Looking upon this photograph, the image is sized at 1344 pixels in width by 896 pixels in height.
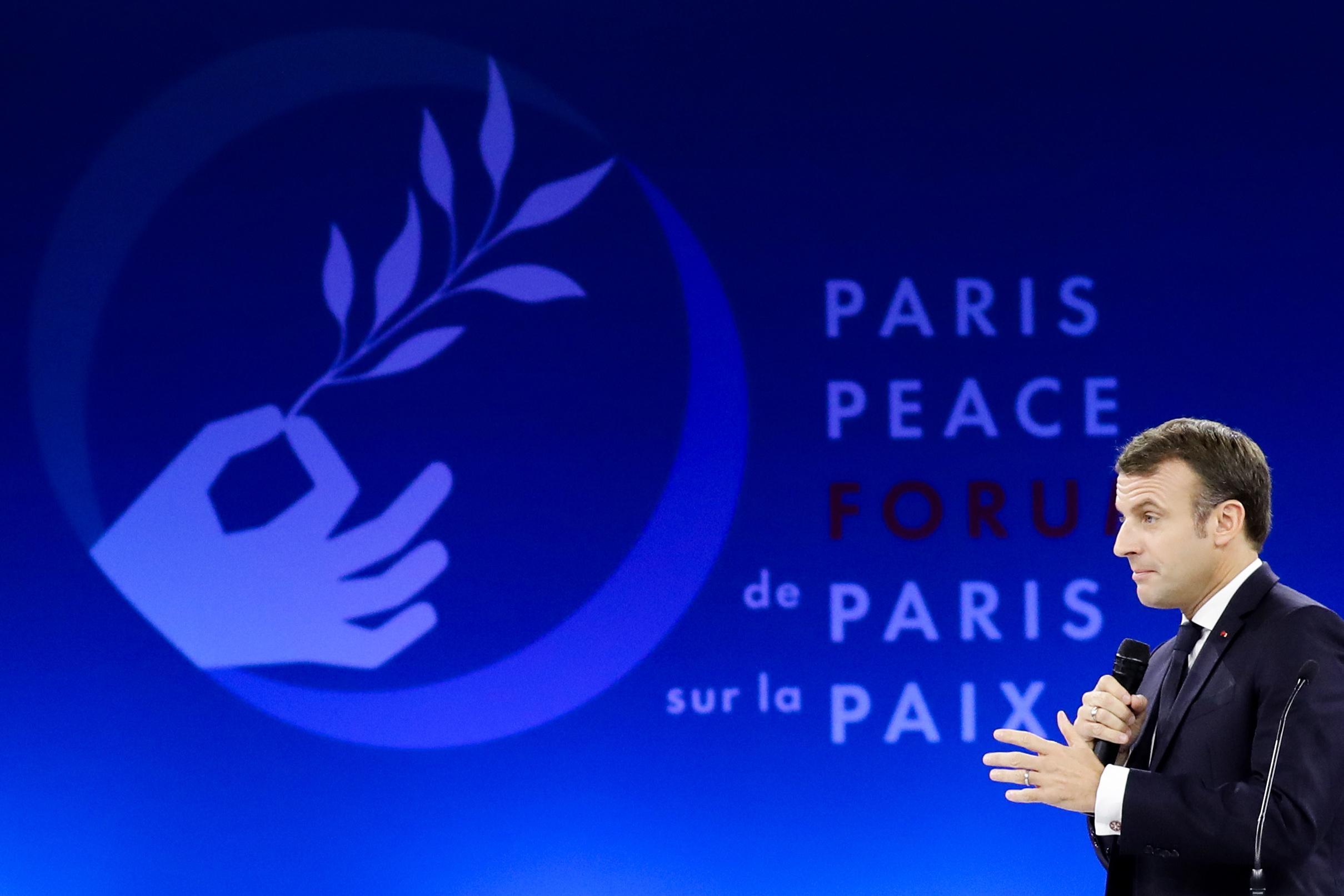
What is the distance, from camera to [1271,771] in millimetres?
1584

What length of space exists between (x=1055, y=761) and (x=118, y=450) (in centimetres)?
321

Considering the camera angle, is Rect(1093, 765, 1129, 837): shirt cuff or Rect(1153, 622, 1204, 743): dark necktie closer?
Rect(1093, 765, 1129, 837): shirt cuff

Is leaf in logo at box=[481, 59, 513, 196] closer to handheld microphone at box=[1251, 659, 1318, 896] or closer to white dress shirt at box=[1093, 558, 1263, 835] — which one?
white dress shirt at box=[1093, 558, 1263, 835]

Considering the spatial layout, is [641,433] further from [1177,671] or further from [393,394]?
[1177,671]

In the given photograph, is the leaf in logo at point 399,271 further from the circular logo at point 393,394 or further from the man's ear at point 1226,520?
the man's ear at point 1226,520

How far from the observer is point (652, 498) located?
3945 mm

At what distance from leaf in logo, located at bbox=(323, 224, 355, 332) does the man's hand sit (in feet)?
9.13

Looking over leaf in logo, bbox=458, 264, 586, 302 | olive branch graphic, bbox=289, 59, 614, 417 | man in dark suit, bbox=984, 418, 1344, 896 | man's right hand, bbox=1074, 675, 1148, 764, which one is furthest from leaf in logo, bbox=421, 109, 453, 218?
man's right hand, bbox=1074, 675, 1148, 764

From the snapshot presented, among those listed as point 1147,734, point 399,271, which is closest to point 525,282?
point 399,271

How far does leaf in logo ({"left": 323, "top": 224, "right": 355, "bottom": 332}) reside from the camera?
3.98 meters

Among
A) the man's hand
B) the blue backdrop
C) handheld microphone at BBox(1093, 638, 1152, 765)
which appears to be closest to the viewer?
the man's hand

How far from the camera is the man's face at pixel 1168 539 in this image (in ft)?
5.74

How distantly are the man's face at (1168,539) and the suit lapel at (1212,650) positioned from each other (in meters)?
0.06

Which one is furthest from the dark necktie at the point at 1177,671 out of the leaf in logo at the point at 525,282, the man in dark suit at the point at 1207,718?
the leaf in logo at the point at 525,282
